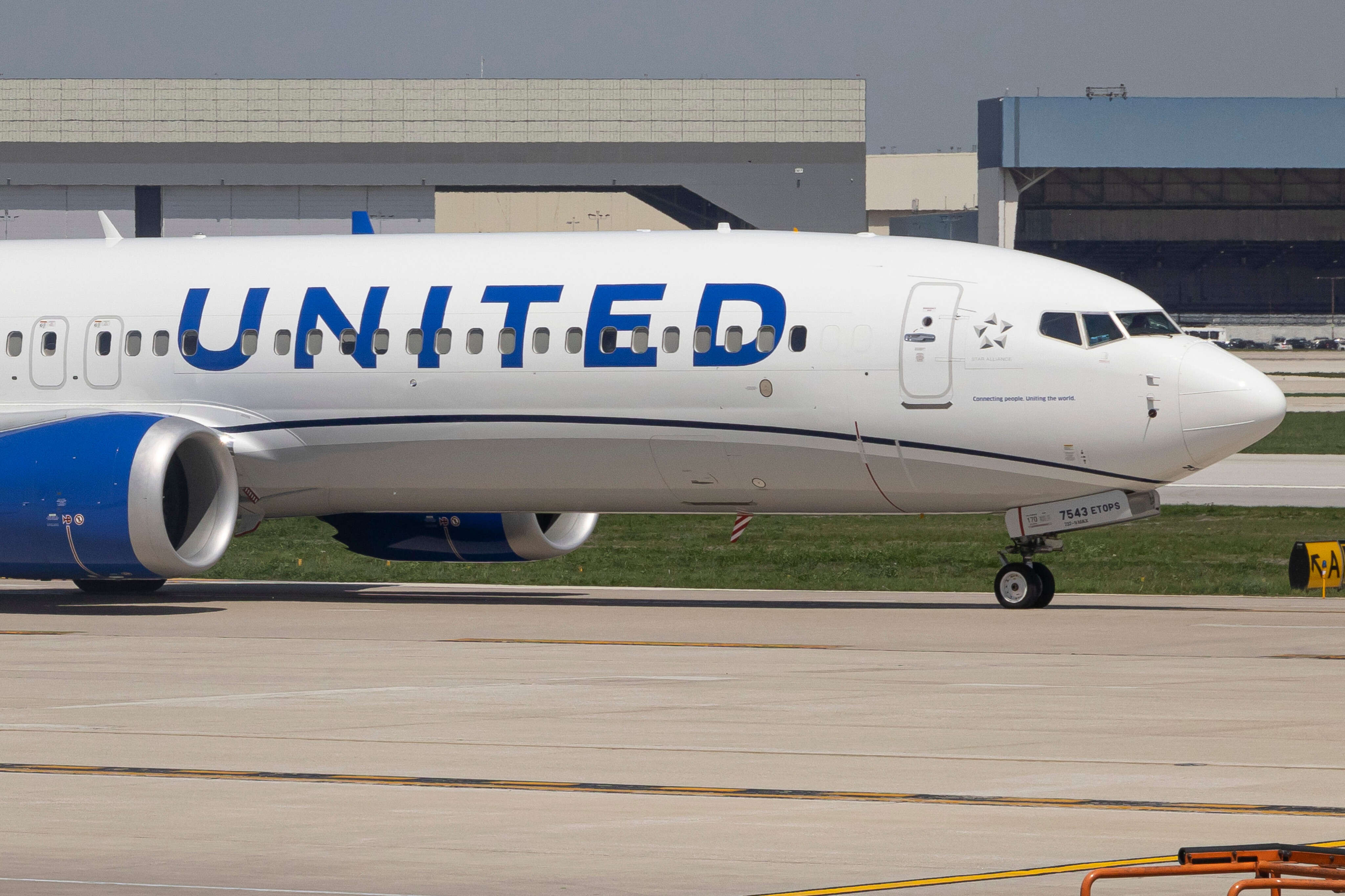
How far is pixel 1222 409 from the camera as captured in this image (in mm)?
23734

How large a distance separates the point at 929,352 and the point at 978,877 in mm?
15174

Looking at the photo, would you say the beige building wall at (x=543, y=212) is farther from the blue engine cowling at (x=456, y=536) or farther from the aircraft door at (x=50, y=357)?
the aircraft door at (x=50, y=357)

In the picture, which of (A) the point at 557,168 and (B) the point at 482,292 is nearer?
(B) the point at 482,292

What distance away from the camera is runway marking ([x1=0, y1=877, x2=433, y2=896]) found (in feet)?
31.9

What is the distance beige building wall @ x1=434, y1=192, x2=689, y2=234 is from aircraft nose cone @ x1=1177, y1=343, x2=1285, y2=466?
320 feet

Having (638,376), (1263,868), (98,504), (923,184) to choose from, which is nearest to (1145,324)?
(638,376)

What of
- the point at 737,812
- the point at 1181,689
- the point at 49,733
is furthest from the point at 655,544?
the point at 737,812

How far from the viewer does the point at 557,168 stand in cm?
9844

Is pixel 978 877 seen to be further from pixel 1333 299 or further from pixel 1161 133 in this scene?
pixel 1333 299

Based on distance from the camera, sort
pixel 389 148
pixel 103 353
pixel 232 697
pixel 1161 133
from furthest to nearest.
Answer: pixel 1161 133
pixel 389 148
pixel 103 353
pixel 232 697

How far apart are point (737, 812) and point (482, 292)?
15.5 meters

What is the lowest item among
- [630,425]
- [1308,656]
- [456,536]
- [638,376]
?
[1308,656]

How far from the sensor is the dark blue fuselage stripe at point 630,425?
24.6m

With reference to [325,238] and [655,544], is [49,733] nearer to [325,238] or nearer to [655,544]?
[325,238]
